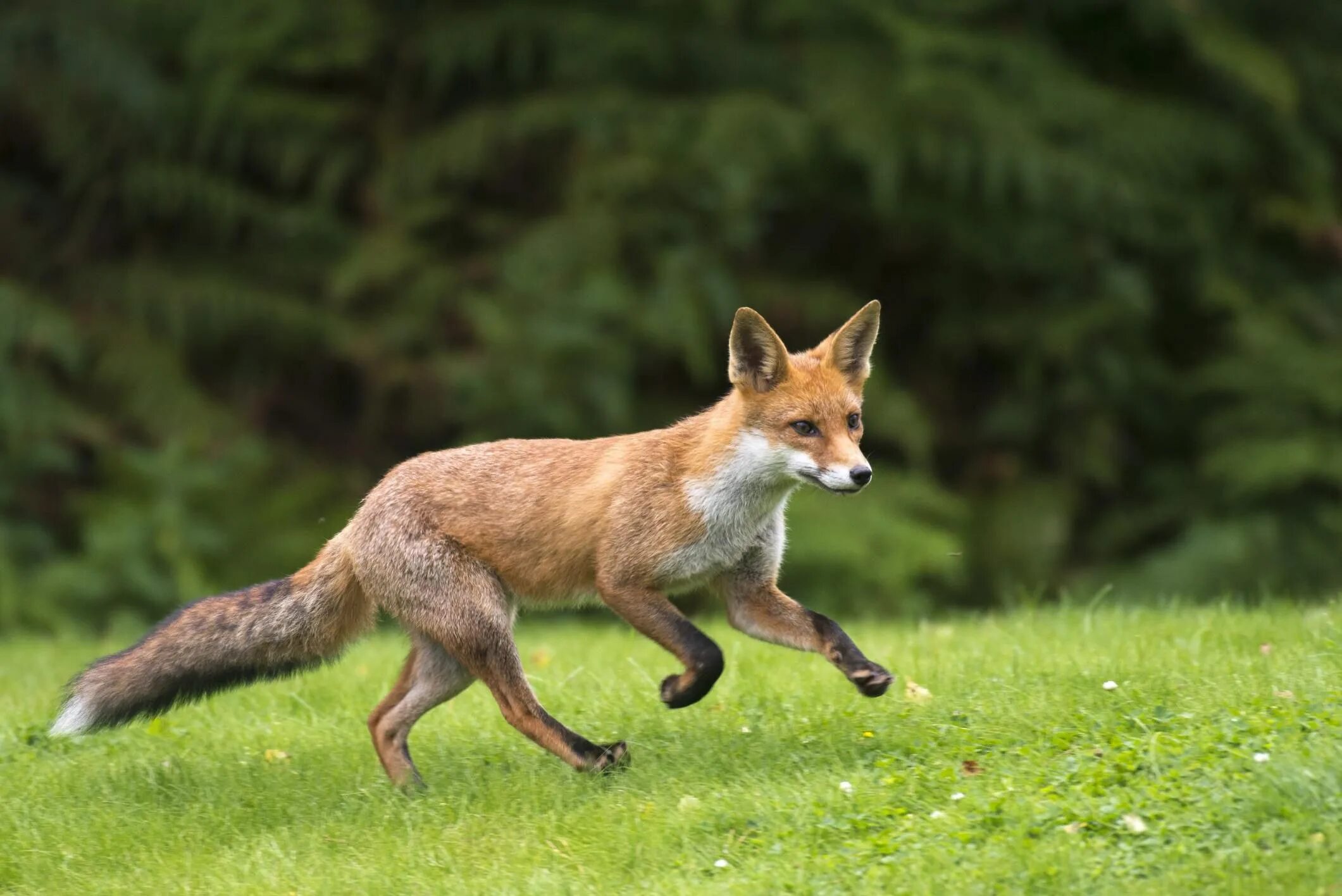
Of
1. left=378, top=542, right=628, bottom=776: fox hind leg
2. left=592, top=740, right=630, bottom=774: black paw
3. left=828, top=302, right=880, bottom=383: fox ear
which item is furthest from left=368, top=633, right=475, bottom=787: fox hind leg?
left=828, top=302, right=880, bottom=383: fox ear

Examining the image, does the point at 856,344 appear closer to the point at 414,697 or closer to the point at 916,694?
the point at 916,694

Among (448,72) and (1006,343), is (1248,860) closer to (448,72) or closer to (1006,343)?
(1006,343)

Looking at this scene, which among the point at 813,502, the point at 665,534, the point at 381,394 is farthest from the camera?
the point at 381,394

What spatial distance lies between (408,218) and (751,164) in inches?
115

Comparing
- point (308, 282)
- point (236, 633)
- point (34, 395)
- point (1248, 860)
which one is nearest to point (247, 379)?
point (308, 282)

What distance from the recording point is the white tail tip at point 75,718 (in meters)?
5.36

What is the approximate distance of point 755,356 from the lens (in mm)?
5559

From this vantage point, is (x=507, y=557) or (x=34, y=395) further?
(x=34, y=395)

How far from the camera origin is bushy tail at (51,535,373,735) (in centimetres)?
539

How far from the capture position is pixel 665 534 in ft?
17.6

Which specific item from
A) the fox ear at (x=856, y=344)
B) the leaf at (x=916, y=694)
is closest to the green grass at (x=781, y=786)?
the leaf at (x=916, y=694)

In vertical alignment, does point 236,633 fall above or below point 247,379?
above

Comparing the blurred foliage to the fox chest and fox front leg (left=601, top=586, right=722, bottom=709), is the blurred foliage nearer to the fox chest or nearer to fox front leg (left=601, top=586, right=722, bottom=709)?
the fox chest

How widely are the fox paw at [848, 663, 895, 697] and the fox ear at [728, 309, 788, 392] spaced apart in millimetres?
1149
